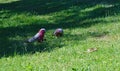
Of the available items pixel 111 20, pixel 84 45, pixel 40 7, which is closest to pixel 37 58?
pixel 84 45

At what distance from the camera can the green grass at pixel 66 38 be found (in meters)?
8.19

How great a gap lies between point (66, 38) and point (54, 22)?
14.7 feet

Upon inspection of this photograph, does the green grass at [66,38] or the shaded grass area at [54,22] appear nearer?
the green grass at [66,38]

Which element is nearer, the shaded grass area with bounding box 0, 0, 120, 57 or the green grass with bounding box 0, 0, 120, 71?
the green grass with bounding box 0, 0, 120, 71

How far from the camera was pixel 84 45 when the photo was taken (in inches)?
415

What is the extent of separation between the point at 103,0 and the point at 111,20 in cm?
639

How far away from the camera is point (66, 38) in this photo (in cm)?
1240

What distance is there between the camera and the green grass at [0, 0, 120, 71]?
322 inches

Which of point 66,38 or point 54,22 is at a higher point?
point 66,38

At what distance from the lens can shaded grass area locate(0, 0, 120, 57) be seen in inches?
458

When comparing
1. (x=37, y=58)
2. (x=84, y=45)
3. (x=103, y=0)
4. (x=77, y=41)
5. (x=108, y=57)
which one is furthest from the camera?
(x=103, y=0)

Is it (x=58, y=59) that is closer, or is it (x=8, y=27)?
(x=58, y=59)

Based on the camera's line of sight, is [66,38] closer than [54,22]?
Yes

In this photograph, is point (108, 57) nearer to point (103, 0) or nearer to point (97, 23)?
point (97, 23)
